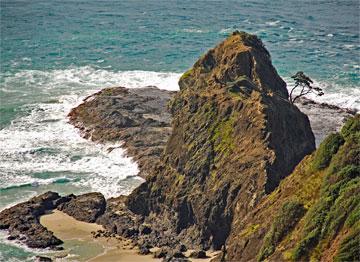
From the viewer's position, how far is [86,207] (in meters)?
62.2

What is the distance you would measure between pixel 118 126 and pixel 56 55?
1888 inches

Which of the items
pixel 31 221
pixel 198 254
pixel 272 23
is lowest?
pixel 31 221

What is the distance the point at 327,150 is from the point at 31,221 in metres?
29.6

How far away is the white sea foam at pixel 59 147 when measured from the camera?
71625 millimetres

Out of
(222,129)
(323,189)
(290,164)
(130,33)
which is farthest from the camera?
(130,33)

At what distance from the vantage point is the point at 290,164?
2148 inches

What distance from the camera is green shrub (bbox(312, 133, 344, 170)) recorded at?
1550 inches

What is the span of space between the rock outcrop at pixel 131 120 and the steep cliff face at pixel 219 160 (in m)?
11.8

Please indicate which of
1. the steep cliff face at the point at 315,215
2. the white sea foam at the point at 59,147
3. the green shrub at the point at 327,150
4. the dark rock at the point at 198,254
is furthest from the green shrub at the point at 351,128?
the white sea foam at the point at 59,147

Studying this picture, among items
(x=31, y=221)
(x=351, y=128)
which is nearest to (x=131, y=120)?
(x=31, y=221)

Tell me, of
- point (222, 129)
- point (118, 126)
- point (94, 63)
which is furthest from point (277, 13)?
point (222, 129)

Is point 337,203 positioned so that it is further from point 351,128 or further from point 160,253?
point 160,253

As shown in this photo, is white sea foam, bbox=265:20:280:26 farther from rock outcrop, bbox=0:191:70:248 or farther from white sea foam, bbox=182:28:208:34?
rock outcrop, bbox=0:191:70:248

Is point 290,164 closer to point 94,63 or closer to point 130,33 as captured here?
point 94,63
